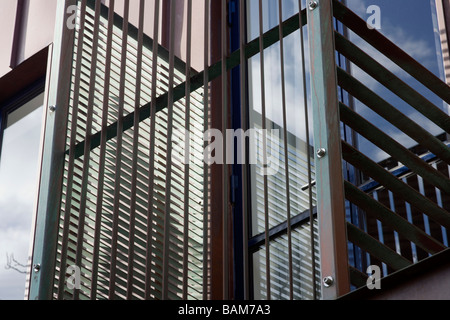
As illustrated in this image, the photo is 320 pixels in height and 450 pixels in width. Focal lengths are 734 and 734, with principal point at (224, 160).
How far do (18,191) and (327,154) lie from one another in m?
3.61

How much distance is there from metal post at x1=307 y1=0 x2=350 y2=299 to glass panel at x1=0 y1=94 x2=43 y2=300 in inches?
122

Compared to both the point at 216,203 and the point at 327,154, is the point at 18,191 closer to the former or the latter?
the point at 216,203

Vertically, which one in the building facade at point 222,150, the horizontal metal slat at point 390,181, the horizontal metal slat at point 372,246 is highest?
the building facade at point 222,150

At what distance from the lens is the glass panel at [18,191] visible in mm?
4777

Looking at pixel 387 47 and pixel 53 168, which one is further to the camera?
pixel 53 168

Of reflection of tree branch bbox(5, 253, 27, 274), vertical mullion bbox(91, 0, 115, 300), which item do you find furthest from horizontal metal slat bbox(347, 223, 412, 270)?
reflection of tree branch bbox(5, 253, 27, 274)

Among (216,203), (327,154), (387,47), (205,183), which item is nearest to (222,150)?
(205,183)

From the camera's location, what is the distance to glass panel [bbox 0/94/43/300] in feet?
15.7

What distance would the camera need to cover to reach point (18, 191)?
4.98 metres

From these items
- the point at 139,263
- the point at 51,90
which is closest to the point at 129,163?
the point at 139,263

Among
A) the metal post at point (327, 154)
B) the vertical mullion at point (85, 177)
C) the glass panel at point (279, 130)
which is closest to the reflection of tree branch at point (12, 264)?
the glass panel at point (279, 130)

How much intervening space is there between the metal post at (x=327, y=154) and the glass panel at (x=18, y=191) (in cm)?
311

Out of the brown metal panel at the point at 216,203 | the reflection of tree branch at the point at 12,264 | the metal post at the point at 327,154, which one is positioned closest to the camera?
the metal post at the point at 327,154

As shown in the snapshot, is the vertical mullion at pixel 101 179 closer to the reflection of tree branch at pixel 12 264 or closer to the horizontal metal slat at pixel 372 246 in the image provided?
the horizontal metal slat at pixel 372 246
